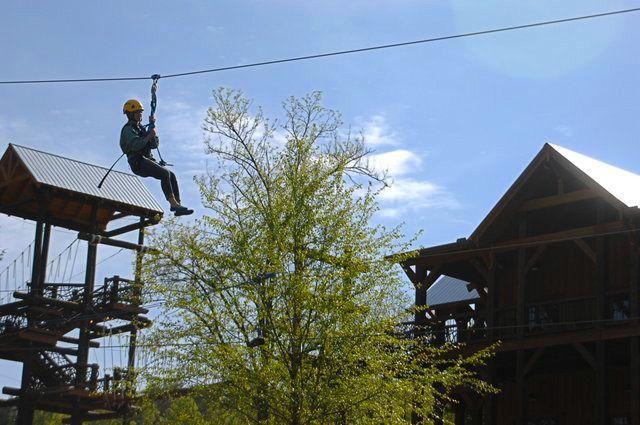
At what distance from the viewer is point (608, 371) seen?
104ft

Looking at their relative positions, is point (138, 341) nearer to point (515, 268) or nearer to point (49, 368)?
point (515, 268)

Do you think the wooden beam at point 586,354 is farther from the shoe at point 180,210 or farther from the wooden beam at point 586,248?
the shoe at point 180,210

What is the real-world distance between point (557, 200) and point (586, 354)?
16.0ft

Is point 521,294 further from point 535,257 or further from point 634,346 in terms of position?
point 634,346

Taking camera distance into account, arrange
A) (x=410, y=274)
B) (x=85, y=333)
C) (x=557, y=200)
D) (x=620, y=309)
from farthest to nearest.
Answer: (x=85, y=333)
(x=410, y=274)
(x=557, y=200)
(x=620, y=309)

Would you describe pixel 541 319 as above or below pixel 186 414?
above

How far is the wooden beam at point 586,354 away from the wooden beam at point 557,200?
404cm

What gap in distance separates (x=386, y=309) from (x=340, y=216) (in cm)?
244

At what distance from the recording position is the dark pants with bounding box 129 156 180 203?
19.4 m

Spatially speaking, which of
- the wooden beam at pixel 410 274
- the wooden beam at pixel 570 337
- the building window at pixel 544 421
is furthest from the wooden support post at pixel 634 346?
the wooden beam at pixel 410 274

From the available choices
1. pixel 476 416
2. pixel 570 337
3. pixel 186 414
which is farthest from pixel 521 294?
pixel 186 414

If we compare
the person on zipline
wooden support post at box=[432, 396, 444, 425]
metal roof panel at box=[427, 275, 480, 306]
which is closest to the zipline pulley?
the person on zipline

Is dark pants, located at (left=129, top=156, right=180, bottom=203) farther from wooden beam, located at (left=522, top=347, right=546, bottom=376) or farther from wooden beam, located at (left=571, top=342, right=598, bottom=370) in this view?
wooden beam, located at (left=522, top=347, right=546, bottom=376)

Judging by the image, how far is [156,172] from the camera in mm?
19453
